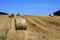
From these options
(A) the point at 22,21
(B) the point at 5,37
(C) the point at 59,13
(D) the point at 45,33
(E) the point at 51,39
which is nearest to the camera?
(B) the point at 5,37

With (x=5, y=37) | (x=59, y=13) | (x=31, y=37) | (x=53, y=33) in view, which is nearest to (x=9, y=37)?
(x=5, y=37)

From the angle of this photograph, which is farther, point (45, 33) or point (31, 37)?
point (45, 33)

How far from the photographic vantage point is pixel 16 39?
693 centimetres

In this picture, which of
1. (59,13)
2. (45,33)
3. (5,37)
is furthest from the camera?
(59,13)

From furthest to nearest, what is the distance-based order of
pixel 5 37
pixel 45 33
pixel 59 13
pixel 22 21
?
pixel 59 13, pixel 22 21, pixel 45 33, pixel 5 37

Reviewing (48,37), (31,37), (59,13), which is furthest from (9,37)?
(59,13)

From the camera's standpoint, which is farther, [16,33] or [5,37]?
[16,33]

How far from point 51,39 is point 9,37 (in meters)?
1.27

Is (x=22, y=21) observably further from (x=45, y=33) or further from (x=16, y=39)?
(x=16, y=39)

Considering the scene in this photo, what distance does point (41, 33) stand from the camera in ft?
26.8

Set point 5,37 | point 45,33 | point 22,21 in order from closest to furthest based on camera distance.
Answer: point 5,37, point 45,33, point 22,21

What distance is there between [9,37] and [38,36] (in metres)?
1.01

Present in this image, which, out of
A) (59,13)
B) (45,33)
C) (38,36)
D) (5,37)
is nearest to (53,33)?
(45,33)

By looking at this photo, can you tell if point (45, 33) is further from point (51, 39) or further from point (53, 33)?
point (51, 39)
